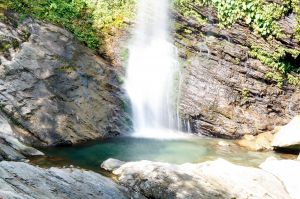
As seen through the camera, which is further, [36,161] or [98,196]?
[36,161]

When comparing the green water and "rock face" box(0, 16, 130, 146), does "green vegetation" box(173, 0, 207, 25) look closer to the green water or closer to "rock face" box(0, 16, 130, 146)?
"rock face" box(0, 16, 130, 146)

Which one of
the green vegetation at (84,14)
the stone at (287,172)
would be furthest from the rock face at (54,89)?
the stone at (287,172)

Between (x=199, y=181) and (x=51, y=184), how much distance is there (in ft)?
12.2

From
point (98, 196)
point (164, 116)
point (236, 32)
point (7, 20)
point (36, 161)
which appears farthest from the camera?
point (236, 32)

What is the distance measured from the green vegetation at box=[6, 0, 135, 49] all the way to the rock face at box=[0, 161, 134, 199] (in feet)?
33.0

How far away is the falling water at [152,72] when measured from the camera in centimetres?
1700

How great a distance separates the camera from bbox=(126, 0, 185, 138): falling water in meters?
17.0

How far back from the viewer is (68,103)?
49.4ft

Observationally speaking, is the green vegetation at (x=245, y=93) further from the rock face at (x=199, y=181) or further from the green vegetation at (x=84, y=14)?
the rock face at (x=199, y=181)

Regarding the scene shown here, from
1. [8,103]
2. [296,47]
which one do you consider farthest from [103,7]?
[296,47]

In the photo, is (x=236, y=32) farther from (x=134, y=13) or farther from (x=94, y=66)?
(x=94, y=66)

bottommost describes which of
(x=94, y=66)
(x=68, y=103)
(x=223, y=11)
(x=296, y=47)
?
(x=68, y=103)

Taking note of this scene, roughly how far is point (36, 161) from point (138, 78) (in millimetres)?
7752

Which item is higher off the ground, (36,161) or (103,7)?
(103,7)
